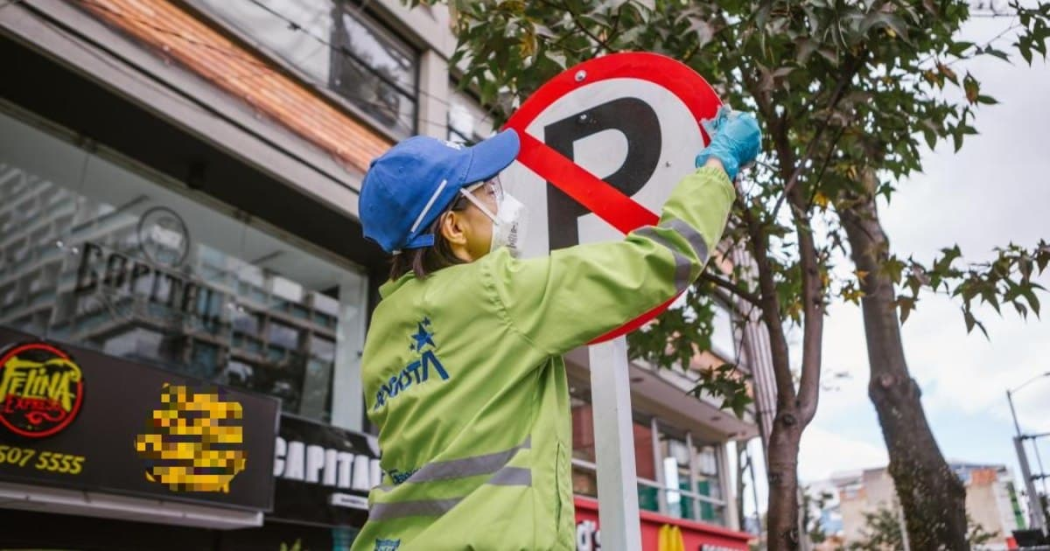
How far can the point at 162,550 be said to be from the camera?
23.0ft

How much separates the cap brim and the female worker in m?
0.03

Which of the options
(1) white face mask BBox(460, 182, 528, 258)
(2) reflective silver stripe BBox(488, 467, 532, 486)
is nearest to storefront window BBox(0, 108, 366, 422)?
(1) white face mask BBox(460, 182, 528, 258)

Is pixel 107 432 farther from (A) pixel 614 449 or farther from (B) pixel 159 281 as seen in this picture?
(A) pixel 614 449

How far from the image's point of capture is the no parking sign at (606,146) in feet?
7.38

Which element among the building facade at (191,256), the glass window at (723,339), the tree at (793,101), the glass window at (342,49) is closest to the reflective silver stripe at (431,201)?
the tree at (793,101)

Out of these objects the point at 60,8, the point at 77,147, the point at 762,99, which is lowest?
the point at 762,99

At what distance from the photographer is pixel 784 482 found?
117 inches

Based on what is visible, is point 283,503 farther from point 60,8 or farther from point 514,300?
point 514,300

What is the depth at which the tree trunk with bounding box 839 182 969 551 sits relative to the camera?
556 centimetres

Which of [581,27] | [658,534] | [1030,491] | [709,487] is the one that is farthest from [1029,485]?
[581,27]

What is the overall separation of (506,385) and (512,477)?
0.62ft

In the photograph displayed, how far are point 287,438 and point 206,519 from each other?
1242 millimetres

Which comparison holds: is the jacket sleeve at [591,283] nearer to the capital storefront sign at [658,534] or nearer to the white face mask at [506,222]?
the white face mask at [506,222]

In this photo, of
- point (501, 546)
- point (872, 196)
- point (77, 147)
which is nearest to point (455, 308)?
point (501, 546)
